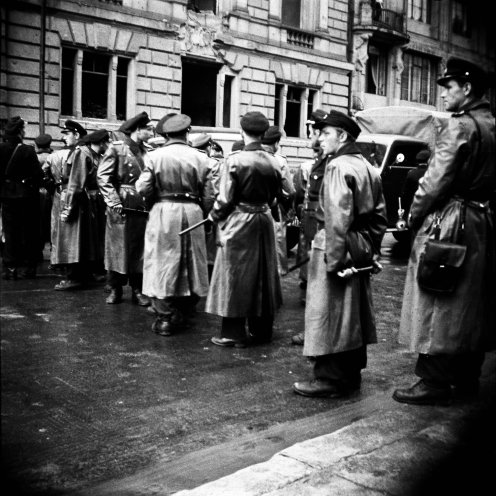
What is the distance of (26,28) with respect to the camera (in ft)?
57.1

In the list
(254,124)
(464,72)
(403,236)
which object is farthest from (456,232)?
(403,236)

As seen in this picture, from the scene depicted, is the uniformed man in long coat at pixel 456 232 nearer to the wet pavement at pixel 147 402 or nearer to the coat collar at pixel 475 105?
the coat collar at pixel 475 105

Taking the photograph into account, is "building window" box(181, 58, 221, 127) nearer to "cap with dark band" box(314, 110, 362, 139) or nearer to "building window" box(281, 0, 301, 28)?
"building window" box(281, 0, 301, 28)

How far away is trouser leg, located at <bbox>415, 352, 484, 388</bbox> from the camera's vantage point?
15.4ft

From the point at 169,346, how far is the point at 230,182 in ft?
4.76

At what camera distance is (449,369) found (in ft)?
15.5

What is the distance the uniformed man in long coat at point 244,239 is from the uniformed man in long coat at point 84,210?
3.15 meters

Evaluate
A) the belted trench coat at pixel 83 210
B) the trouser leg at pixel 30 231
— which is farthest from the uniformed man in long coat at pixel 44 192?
the belted trench coat at pixel 83 210

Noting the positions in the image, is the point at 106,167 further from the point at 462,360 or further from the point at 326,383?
the point at 462,360

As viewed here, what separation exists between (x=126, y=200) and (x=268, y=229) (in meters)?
2.14

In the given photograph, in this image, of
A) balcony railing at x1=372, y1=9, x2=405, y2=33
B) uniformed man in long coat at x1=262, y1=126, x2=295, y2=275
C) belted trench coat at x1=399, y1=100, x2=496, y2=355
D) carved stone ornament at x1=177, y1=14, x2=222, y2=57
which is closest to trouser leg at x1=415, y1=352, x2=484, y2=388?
belted trench coat at x1=399, y1=100, x2=496, y2=355

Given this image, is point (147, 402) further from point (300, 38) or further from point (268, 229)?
point (300, 38)

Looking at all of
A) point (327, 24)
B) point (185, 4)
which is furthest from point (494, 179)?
point (327, 24)

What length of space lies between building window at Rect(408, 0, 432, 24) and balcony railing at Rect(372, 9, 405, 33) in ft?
2.06
